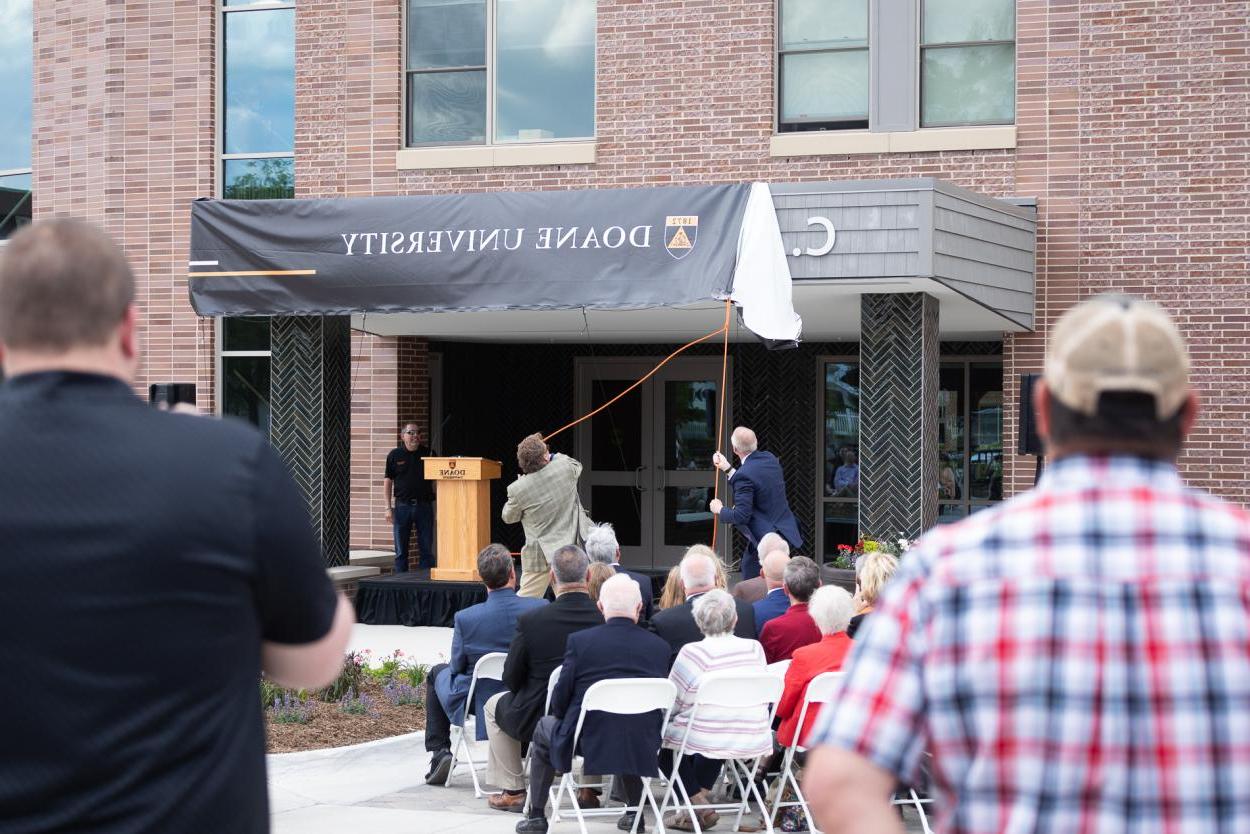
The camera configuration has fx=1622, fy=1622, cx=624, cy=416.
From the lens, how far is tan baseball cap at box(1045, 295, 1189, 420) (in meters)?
2.14

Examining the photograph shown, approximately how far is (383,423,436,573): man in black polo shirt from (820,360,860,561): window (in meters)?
4.77

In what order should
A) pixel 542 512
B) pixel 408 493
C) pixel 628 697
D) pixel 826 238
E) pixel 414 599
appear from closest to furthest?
pixel 628 697, pixel 826 238, pixel 542 512, pixel 414 599, pixel 408 493

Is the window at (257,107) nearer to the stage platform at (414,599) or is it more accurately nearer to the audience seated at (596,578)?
the stage platform at (414,599)

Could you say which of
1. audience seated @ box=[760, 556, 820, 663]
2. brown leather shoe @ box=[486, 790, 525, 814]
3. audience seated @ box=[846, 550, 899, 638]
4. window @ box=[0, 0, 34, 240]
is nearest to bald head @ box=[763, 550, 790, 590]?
audience seated @ box=[760, 556, 820, 663]

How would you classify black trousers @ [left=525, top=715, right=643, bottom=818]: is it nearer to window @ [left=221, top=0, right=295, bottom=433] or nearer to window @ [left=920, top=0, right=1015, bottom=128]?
window @ [left=920, top=0, right=1015, bottom=128]

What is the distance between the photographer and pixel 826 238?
12.7 meters

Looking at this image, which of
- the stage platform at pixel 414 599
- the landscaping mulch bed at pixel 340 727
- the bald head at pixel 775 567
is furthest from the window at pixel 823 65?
the landscaping mulch bed at pixel 340 727

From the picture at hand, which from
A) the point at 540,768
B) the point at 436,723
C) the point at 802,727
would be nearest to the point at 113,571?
the point at 540,768

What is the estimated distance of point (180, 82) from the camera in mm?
17688

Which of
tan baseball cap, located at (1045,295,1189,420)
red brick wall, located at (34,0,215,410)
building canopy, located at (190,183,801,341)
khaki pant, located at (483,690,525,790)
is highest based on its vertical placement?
red brick wall, located at (34,0,215,410)

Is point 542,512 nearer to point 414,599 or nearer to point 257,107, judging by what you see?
point 414,599

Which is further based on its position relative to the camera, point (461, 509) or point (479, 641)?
point (461, 509)

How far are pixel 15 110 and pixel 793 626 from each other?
14.0m

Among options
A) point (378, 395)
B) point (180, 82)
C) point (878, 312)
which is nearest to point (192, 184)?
point (180, 82)
